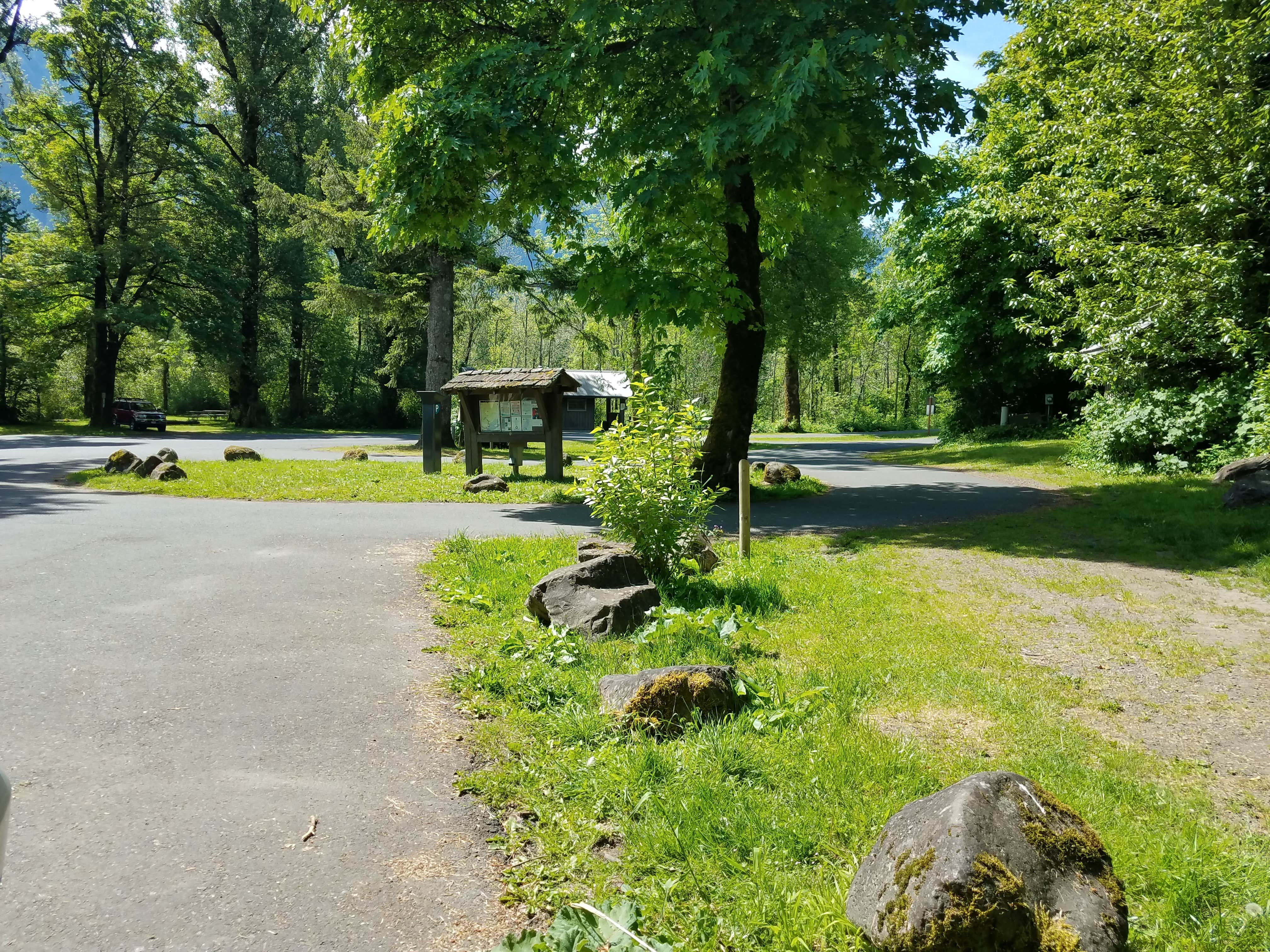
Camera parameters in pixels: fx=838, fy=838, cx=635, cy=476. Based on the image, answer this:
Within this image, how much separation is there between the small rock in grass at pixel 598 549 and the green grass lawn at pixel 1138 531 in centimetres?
423

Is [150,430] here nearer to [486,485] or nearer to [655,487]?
[486,485]

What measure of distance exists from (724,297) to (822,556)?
524 cm

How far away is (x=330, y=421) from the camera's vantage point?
4931cm

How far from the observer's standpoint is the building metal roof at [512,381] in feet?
54.5

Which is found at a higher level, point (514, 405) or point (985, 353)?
point (985, 353)

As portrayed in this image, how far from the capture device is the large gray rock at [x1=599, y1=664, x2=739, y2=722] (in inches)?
173

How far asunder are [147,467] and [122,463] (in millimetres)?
883

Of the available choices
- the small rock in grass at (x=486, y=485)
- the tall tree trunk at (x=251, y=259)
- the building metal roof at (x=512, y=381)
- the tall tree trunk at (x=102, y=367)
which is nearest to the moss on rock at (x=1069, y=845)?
the small rock in grass at (x=486, y=485)

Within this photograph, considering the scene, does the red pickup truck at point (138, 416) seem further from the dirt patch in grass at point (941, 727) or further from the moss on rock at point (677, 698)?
the dirt patch in grass at point (941, 727)

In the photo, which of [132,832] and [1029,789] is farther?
[132,832]

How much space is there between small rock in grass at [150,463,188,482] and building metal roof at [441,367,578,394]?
17.5 feet

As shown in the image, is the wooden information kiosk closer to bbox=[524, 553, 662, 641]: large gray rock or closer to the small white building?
bbox=[524, 553, 662, 641]: large gray rock

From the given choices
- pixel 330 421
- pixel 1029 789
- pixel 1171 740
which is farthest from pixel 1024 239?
pixel 330 421

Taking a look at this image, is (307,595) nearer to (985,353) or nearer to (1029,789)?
(1029,789)
